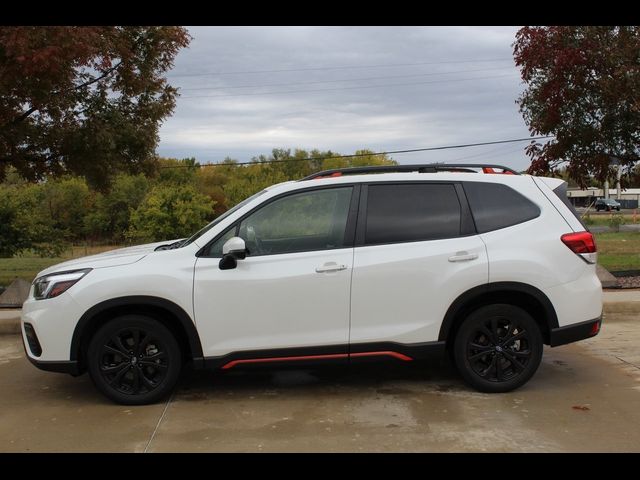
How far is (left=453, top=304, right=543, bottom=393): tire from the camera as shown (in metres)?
5.09

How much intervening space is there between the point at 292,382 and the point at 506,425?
1.97 m

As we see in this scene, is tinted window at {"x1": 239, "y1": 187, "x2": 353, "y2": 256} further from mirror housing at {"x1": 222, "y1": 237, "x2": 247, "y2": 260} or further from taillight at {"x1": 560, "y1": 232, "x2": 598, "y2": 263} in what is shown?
taillight at {"x1": 560, "y1": 232, "x2": 598, "y2": 263}

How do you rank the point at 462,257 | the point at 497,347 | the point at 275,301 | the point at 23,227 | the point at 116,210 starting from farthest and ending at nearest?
1. the point at 116,210
2. the point at 23,227
3. the point at 497,347
4. the point at 462,257
5. the point at 275,301

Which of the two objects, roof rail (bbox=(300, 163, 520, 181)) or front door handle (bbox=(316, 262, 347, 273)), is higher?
roof rail (bbox=(300, 163, 520, 181))

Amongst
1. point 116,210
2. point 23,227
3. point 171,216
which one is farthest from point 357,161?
point 23,227

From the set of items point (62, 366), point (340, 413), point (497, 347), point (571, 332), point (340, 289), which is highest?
point (340, 289)

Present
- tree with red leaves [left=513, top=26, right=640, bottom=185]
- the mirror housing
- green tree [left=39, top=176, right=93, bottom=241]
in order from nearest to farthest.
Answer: the mirror housing
tree with red leaves [left=513, top=26, right=640, bottom=185]
green tree [left=39, top=176, right=93, bottom=241]

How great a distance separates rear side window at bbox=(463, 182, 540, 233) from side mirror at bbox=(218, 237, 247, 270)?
195 cm

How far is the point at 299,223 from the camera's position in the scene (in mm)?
5273

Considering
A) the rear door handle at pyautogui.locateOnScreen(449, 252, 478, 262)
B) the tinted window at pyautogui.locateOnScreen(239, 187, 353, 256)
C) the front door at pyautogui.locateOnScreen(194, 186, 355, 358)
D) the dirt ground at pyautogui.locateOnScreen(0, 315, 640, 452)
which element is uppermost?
the tinted window at pyautogui.locateOnScreen(239, 187, 353, 256)

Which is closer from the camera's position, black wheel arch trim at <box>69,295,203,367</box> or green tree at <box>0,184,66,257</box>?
black wheel arch trim at <box>69,295,203,367</box>

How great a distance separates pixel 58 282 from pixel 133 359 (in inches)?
33.6

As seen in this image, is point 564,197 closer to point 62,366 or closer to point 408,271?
point 408,271

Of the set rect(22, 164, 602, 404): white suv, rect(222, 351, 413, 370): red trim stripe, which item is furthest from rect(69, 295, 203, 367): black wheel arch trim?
rect(222, 351, 413, 370): red trim stripe
